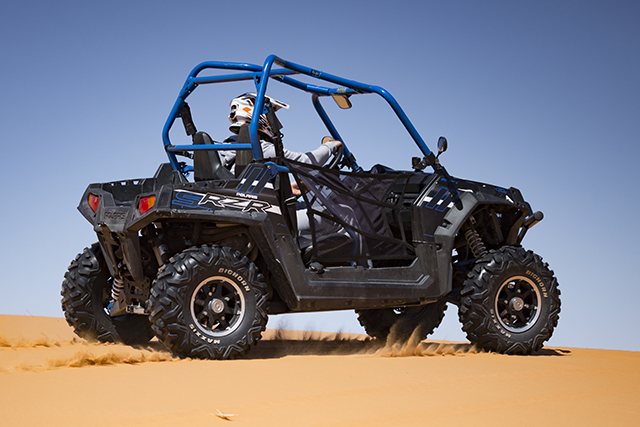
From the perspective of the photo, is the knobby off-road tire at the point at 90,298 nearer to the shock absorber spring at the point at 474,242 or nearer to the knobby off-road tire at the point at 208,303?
the knobby off-road tire at the point at 208,303

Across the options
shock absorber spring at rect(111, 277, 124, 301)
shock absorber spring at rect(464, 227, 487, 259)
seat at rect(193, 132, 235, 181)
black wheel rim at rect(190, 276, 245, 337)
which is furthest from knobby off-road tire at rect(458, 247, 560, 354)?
shock absorber spring at rect(111, 277, 124, 301)

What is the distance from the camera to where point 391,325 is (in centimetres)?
827

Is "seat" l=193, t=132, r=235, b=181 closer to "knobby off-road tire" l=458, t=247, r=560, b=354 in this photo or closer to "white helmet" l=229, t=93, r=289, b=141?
"white helmet" l=229, t=93, r=289, b=141

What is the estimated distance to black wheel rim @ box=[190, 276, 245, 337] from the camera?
5664 mm

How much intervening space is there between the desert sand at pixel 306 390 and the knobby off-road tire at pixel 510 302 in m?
0.52

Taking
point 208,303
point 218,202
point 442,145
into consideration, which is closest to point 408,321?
point 442,145

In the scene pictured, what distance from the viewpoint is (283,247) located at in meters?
5.89

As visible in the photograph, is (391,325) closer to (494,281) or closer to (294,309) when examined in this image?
(494,281)

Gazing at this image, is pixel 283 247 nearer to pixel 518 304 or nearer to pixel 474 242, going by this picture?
pixel 474 242

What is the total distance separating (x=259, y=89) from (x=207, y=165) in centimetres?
85

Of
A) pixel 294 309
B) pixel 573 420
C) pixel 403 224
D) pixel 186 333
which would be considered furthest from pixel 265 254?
pixel 573 420

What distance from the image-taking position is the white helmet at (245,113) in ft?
21.1

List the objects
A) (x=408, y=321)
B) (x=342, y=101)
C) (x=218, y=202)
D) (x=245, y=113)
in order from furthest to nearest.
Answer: (x=408, y=321)
(x=342, y=101)
(x=245, y=113)
(x=218, y=202)

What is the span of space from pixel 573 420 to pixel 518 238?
12.3 ft
